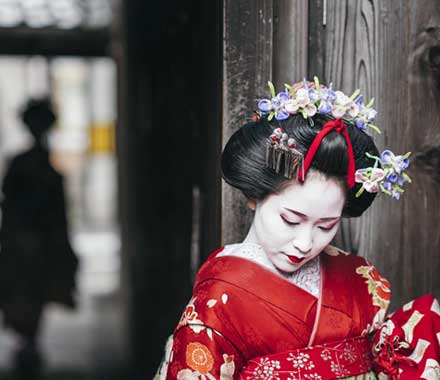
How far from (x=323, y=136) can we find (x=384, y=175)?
21cm

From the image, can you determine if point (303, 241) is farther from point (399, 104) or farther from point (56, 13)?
point (56, 13)

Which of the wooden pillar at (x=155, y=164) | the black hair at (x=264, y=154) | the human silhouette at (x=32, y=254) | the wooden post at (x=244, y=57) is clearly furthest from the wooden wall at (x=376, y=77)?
the human silhouette at (x=32, y=254)

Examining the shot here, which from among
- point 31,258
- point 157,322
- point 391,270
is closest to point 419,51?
point 391,270

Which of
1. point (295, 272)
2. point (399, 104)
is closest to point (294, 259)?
point (295, 272)

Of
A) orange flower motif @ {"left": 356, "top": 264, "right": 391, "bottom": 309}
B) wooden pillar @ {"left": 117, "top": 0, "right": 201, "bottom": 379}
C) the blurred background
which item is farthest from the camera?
wooden pillar @ {"left": 117, "top": 0, "right": 201, "bottom": 379}

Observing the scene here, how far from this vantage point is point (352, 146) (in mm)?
2072

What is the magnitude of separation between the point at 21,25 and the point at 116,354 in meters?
3.14

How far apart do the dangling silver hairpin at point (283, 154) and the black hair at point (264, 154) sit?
0.07ft

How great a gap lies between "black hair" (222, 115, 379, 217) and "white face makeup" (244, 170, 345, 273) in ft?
0.09

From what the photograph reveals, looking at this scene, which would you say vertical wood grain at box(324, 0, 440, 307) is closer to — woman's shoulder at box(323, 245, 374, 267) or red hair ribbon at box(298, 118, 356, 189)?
woman's shoulder at box(323, 245, 374, 267)

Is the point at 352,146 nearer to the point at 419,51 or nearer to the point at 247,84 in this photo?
the point at 247,84

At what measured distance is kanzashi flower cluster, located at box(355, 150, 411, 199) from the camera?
6.75ft

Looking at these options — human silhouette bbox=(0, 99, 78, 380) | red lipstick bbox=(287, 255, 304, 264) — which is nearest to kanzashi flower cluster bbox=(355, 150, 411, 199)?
red lipstick bbox=(287, 255, 304, 264)

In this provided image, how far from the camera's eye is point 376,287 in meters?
2.33
